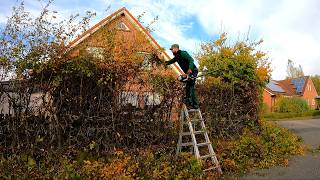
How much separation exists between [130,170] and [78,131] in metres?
1.40

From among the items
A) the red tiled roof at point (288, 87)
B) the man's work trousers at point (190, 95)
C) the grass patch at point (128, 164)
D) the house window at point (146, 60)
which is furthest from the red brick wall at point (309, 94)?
the house window at point (146, 60)

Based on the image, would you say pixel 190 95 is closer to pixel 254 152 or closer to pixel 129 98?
pixel 129 98

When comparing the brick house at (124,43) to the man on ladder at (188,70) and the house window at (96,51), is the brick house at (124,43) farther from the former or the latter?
the man on ladder at (188,70)

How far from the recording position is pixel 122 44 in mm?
6480

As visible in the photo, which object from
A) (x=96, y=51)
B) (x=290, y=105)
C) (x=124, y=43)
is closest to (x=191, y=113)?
(x=124, y=43)

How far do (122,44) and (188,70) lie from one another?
1789mm

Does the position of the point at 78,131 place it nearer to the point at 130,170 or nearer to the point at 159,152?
the point at 130,170

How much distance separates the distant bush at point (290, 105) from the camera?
43.2m

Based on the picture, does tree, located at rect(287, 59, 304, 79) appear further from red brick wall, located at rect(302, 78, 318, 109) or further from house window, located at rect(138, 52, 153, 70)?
house window, located at rect(138, 52, 153, 70)

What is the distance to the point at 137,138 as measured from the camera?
719 centimetres

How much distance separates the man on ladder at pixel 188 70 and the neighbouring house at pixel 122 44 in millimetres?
459

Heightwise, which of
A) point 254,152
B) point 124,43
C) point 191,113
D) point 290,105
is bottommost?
point 254,152

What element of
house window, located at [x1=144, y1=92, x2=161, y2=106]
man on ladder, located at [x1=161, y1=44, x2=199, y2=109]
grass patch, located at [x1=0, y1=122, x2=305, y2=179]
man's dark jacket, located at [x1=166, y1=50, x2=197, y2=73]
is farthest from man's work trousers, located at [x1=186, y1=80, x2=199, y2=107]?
grass patch, located at [x1=0, y1=122, x2=305, y2=179]

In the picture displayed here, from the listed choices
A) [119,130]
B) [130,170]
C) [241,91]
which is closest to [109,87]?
[119,130]
